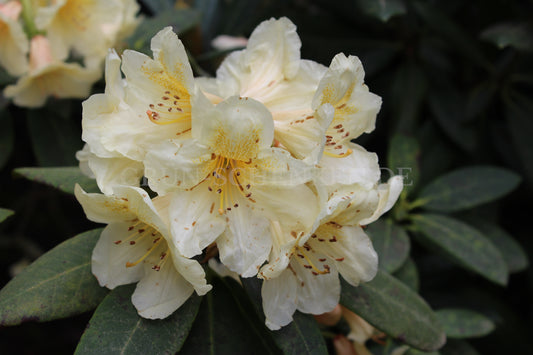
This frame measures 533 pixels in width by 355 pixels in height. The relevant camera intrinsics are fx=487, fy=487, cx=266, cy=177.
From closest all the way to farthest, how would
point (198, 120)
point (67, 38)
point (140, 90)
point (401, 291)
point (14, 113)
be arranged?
point (198, 120), point (140, 90), point (401, 291), point (67, 38), point (14, 113)

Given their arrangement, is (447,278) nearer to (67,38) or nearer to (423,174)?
(423,174)

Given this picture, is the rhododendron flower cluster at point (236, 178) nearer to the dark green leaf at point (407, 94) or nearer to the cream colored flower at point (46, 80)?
the cream colored flower at point (46, 80)

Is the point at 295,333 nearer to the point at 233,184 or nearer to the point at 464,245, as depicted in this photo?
the point at 233,184

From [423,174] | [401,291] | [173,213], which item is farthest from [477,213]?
[173,213]

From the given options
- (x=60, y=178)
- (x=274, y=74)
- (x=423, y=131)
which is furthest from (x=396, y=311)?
(x=423, y=131)

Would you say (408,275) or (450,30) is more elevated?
(450,30)

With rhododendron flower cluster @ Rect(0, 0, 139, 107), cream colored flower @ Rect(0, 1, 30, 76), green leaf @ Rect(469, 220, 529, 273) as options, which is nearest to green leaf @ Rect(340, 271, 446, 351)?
green leaf @ Rect(469, 220, 529, 273)

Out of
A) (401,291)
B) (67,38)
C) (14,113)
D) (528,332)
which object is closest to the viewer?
(401,291)
